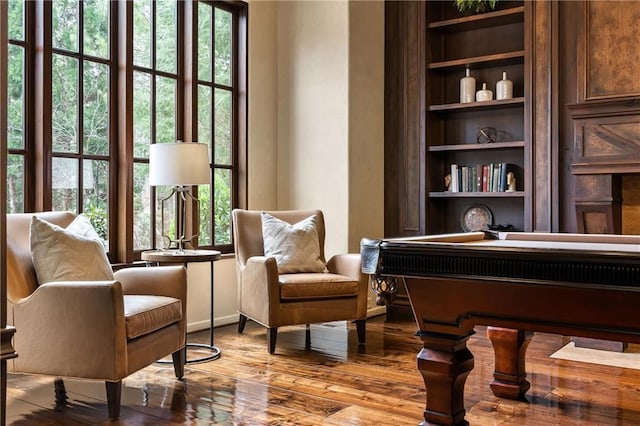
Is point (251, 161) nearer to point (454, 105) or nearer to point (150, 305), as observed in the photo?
point (454, 105)

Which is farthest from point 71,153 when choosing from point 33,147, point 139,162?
point 139,162

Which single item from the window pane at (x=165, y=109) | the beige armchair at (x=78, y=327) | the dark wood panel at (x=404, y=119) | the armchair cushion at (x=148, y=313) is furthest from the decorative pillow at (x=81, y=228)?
the dark wood panel at (x=404, y=119)

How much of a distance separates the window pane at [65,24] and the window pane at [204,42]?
43.2 inches

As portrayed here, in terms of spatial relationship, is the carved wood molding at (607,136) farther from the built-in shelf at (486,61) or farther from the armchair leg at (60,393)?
the armchair leg at (60,393)

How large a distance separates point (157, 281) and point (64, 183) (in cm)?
112

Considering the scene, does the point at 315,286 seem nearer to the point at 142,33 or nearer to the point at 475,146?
the point at 475,146

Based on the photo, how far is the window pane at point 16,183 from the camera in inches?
151

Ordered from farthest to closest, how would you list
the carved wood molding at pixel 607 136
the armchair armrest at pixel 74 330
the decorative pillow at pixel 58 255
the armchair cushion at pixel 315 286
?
the carved wood molding at pixel 607 136
the armchair cushion at pixel 315 286
the decorative pillow at pixel 58 255
the armchair armrest at pixel 74 330

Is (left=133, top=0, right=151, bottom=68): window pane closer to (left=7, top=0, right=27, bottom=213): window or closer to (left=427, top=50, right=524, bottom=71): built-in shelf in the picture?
(left=7, top=0, right=27, bottom=213): window

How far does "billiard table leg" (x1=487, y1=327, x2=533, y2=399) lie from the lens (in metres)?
3.17

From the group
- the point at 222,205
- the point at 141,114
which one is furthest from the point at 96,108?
the point at 222,205

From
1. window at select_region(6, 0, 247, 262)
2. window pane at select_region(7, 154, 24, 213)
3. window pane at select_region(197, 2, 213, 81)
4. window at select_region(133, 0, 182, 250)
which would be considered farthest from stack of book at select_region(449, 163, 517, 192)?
window pane at select_region(7, 154, 24, 213)

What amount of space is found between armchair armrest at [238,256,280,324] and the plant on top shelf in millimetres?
2805

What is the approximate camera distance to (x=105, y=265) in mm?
3365
